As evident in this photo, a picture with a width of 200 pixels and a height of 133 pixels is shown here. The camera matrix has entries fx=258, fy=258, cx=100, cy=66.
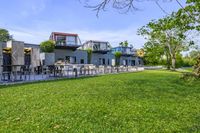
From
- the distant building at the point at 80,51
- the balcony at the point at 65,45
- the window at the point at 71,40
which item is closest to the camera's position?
the balcony at the point at 65,45

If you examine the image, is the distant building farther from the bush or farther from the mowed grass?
the mowed grass

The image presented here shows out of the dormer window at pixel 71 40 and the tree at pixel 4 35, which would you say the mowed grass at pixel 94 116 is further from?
the tree at pixel 4 35

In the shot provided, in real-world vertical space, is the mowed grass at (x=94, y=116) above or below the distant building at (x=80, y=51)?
below

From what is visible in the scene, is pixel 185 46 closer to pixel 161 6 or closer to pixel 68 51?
pixel 68 51

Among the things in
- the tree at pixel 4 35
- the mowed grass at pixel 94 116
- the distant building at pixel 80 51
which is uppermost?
the tree at pixel 4 35

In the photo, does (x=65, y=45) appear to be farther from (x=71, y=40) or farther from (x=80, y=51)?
(x=80, y=51)

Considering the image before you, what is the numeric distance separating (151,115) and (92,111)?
117 centimetres

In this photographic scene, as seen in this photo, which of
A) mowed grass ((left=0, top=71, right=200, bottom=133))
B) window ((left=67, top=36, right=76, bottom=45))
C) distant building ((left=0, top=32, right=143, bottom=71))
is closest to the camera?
mowed grass ((left=0, top=71, right=200, bottom=133))

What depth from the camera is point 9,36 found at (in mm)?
43688

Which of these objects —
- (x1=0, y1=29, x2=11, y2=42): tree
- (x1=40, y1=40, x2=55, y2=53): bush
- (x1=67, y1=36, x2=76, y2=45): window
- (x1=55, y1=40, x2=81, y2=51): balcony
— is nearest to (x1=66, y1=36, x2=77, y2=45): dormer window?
(x1=67, y1=36, x2=76, y2=45): window

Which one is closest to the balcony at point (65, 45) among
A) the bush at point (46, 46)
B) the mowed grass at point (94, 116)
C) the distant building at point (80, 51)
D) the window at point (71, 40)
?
the distant building at point (80, 51)

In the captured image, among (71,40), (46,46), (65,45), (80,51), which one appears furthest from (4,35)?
(46,46)

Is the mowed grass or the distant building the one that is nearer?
the mowed grass

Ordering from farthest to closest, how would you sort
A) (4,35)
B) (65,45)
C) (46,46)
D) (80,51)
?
(4,35), (80,51), (65,45), (46,46)
